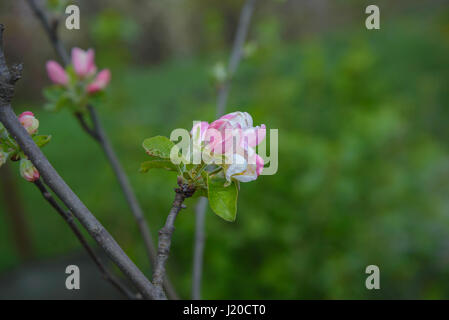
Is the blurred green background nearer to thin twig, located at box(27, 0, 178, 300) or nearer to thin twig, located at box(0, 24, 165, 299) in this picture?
thin twig, located at box(27, 0, 178, 300)

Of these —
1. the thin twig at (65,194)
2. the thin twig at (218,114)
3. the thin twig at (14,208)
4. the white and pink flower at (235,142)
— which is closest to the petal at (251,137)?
the white and pink flower at (235,142)

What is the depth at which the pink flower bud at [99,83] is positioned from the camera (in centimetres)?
89

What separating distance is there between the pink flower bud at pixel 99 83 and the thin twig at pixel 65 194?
0.50m

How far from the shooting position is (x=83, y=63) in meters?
0.93

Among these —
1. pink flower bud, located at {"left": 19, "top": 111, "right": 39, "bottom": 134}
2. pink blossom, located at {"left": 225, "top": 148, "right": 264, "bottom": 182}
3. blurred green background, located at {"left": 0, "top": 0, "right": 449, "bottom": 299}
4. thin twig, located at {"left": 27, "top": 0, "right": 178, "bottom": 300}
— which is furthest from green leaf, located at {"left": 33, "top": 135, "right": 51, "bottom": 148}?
blurred green background, located at {"left": 0, "top": 0, "right": 449, "bottom": 299}

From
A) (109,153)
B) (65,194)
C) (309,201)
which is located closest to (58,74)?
(109,153)

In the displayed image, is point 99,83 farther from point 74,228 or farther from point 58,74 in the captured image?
point 74,228

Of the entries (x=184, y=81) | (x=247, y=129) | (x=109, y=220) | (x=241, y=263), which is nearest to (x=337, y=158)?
(x=241, y=263)

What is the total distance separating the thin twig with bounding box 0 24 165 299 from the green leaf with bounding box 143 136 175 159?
11 centimetres

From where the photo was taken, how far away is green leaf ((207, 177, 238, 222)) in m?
0.45

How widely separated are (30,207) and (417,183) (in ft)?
10.6

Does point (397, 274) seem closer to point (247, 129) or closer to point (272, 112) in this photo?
point (272, 112)

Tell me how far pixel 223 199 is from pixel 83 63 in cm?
62

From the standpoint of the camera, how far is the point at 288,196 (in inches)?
79.3
